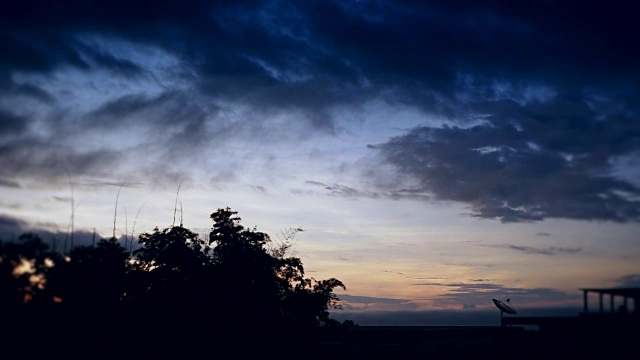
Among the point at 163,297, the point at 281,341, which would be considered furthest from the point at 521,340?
the point at 163,297

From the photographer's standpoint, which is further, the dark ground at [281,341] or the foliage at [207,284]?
the foliage at [207,284]

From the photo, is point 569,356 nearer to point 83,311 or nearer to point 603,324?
point 603,324

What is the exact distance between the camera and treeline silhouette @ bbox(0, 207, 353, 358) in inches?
782

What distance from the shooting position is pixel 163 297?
90.6ft

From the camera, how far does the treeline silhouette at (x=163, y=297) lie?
782 inches

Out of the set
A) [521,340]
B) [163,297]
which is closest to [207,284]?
[163,297]

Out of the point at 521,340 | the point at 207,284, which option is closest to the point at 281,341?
the point at 207,284

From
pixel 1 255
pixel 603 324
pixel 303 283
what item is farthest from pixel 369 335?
pixel 1 255

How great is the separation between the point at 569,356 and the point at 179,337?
57.6ft

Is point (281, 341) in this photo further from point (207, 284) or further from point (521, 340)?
point (521, 340)

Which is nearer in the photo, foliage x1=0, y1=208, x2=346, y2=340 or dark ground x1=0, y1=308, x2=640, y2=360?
dark ground x1=0, y1=308, x2=640, y2=360

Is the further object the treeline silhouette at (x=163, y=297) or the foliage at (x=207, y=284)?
the foliage at (x=207, y=284)

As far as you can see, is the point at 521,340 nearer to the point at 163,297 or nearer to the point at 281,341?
the point at 281,341

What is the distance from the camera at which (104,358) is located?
22.6 metres
